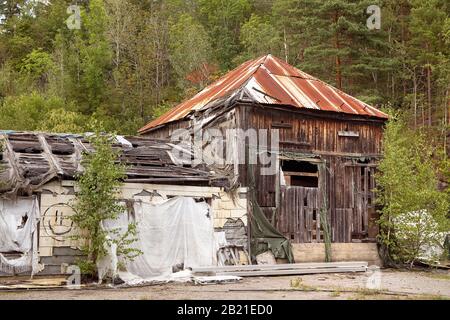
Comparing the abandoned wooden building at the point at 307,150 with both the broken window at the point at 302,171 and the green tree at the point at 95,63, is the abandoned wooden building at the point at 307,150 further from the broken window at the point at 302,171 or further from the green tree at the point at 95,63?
the green tree at the point at 95,63

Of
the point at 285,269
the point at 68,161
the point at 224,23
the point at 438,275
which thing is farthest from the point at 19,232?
the point at 224,23

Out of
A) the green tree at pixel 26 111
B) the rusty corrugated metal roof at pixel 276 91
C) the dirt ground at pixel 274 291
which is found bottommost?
the dirt ground at pixel 274 291

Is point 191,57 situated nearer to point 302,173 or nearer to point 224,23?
point 224,23

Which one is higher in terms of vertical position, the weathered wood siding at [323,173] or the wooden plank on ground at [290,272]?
the weathered wood siding at [323,173]

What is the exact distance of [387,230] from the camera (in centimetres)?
→ 2278

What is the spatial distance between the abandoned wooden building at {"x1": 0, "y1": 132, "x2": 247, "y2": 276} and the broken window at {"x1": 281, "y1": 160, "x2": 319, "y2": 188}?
2763 millimetres

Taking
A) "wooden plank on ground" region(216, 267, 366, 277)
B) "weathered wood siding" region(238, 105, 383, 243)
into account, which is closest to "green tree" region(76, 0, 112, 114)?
"weathered wood siding" region(238, 105, 383, 243)

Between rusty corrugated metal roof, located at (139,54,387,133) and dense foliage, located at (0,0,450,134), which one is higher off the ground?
dense foliage, located at (0,0,450,134)

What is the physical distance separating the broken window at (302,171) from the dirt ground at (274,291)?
4.78 metres

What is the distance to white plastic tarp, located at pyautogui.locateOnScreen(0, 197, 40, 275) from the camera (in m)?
15.8

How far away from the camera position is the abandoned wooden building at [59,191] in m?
16.0

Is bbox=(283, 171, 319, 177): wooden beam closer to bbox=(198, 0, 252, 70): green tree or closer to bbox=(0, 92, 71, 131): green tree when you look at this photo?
bbox=(0, 92, 71, 131): green tree

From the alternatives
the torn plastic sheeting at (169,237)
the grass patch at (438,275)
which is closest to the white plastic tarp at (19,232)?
the torn plastic sheeting at (169,237)
